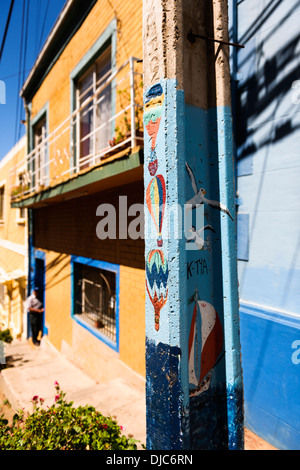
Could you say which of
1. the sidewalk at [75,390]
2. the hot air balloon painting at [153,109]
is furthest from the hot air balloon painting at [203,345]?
the sidewalk at [75,390]

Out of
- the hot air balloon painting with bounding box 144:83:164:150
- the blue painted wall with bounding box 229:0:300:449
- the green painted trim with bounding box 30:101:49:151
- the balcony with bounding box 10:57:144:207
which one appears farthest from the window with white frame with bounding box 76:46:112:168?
the hot air balloon painting with bounding box 144:83:164:150

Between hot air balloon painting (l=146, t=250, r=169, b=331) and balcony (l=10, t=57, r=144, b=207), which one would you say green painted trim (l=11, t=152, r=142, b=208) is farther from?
hot air balloon painting (l=146, t=250, r=169, b=331)

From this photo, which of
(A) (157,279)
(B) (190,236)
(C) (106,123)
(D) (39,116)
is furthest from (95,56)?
(A) (157,279)

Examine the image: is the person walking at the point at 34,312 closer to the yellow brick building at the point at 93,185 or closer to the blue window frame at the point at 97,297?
the yellow brick building at the point at 93,185

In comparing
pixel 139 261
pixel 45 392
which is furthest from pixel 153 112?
pixel 45 392

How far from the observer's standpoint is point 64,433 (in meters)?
2.46

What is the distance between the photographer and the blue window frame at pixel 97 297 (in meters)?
5.47

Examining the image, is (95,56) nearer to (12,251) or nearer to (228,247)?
(228,247)

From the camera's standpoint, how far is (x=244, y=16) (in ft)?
11.2

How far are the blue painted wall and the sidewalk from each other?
1.47m

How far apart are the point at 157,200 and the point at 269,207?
6.48ft

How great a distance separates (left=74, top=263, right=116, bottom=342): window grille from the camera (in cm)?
566

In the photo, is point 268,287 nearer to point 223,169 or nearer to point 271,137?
point 271,137

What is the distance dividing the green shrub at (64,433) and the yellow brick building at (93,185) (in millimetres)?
1840
